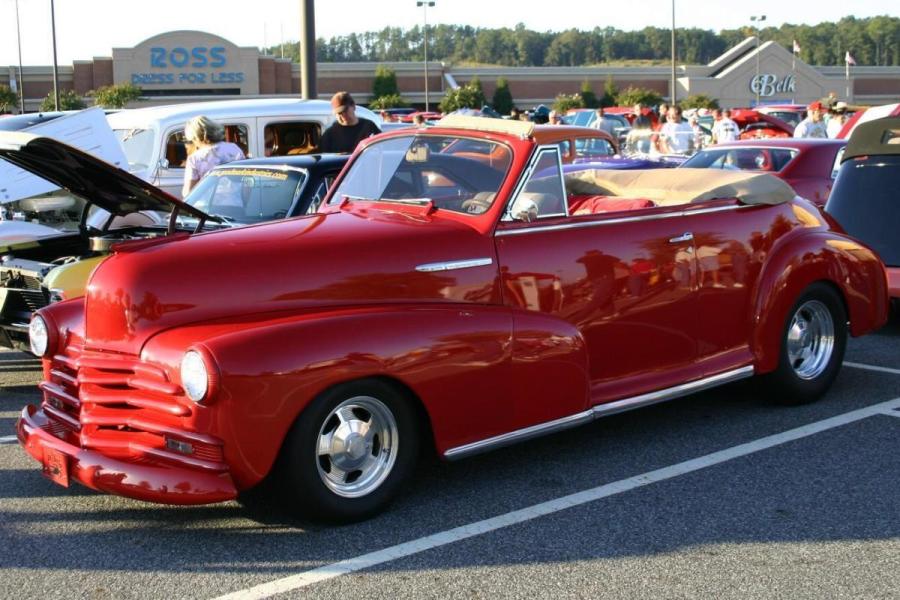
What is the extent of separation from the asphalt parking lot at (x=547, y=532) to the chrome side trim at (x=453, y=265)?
1.06 meters

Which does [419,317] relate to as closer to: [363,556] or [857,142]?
[363,556]

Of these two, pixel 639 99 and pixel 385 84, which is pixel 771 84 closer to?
pixel 639 99

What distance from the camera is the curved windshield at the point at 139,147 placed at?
12102 mm

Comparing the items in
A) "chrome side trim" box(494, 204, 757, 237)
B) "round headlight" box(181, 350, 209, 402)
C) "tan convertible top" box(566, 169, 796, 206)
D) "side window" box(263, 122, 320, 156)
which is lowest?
"round headlight" box(181, 350, 209, 402)

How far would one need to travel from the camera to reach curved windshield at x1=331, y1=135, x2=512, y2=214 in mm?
5266

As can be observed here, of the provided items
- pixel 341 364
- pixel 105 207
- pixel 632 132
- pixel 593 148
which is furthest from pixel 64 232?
pixel 632 132

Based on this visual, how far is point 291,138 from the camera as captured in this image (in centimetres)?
1241

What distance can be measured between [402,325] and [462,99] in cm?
5764

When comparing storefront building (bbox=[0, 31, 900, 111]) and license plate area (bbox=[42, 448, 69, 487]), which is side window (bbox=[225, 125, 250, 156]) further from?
storefront building (bbox=[0, 31, 900, 111])

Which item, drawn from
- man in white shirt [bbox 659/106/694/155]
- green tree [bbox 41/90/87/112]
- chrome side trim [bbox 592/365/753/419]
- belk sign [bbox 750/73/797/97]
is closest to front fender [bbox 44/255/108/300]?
chrome side trim [bbox 592/365/753/419]

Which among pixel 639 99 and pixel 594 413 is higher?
pixel 639 99

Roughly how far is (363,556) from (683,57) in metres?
183

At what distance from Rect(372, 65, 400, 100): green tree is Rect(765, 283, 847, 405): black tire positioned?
2505 inches

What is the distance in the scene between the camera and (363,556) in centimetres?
417
